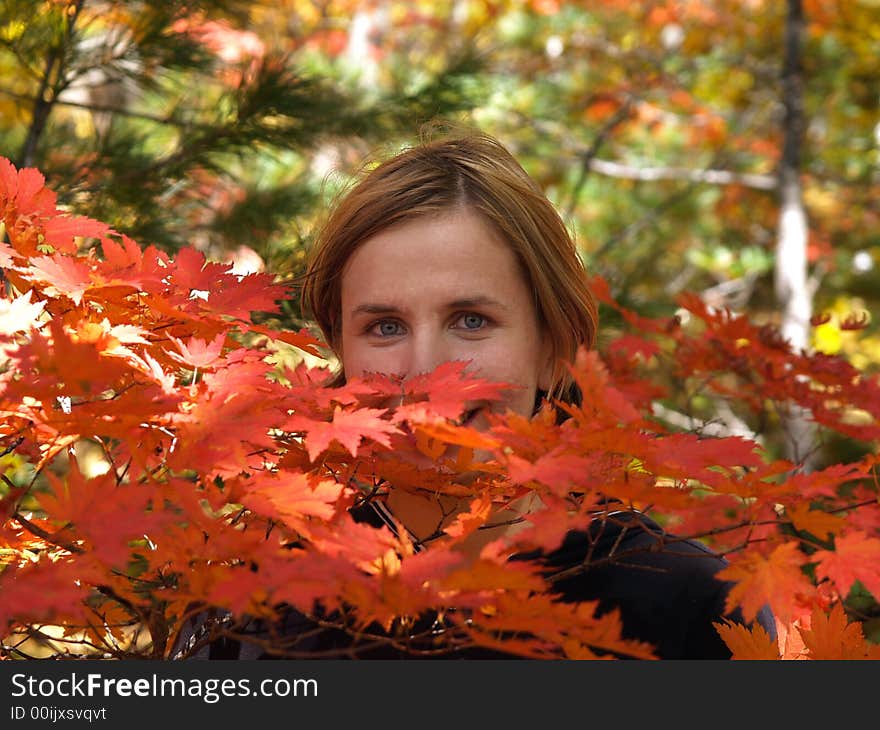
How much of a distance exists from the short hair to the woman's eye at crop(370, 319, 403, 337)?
17 cm

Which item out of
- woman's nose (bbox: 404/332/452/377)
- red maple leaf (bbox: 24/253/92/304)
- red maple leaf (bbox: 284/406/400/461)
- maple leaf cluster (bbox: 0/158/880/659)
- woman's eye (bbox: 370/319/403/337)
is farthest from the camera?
woman's eye (bbox: 370/319/403/337)

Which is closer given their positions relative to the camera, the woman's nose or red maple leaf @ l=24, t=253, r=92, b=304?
red maple leaf @ l=24, t=253, r=92, b=304

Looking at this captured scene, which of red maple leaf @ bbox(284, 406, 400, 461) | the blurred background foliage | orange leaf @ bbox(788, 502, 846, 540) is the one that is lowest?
orange leaf @ bbox(788, 502, 846, 540)

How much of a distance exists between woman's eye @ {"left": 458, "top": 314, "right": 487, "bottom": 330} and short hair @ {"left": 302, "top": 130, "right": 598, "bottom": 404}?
0.15 m

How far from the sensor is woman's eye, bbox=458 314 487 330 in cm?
145

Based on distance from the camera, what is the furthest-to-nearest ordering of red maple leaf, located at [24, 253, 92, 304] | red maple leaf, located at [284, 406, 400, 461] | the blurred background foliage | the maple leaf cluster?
the blurred background foliage, red maple leaf, located at [24, 253, 92, 304], red maple leaf, located at [284, 406, 400, 461], the maple leaf cluster

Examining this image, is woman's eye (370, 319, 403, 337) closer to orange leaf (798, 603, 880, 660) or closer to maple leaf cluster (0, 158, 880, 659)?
maple leaf cluster (0, 158, 880, 659)

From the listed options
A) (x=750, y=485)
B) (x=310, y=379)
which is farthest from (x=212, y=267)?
(x=750, y=485)

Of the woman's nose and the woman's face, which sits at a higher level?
the woman's face

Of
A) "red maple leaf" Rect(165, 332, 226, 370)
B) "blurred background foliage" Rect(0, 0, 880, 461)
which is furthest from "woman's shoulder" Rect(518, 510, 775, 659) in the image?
"blurred background foliage" Rect(0, 0, 880, 461)

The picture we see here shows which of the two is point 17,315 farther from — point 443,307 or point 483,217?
point 483,217

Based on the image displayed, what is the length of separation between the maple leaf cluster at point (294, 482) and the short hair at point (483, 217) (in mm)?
327

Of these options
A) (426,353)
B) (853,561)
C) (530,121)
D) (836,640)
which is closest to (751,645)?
(836,640)

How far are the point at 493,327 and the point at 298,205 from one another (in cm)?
168
